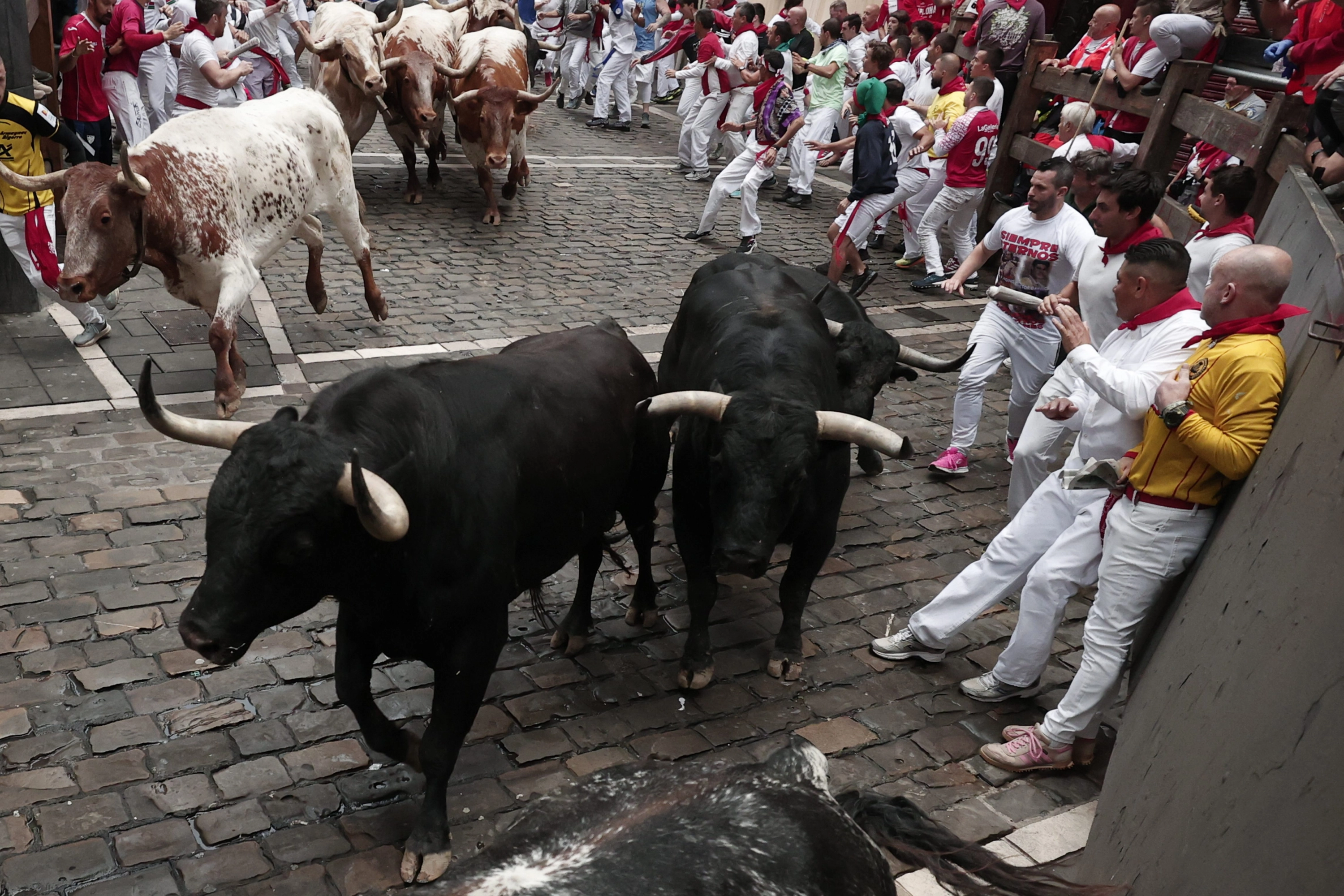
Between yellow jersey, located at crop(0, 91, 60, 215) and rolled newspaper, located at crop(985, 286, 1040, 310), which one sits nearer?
rolled newspaper, located at crop(985, 286, 1040, 310)

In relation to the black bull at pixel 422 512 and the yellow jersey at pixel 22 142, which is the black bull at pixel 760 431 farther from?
the yellow jersey at pixel 22 142

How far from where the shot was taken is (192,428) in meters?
3.63

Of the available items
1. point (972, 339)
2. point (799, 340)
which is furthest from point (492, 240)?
point (799, 340)

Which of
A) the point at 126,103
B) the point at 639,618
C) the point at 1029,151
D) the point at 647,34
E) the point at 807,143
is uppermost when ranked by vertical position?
the point at 1029,151

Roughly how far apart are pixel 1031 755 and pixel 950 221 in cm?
894

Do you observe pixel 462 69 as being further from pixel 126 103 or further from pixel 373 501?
pixel 373 501

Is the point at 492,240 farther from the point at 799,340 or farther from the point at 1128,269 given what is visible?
the point at 1128,269

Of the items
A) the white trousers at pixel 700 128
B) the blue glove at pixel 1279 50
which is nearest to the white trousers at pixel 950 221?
the blue glove at pixel 1279 50

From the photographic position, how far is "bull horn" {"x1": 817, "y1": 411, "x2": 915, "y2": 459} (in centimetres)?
481

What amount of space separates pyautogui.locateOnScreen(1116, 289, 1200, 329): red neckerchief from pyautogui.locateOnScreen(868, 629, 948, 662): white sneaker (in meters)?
1.93

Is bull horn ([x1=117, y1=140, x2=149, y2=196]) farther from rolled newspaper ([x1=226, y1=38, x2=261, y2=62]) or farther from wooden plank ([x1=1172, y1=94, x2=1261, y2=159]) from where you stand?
wooden plank ([x1=1172, y1=94, x2=1261, y2=159])

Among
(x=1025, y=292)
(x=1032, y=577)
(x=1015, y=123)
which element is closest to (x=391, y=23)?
(x=1015, y=123)

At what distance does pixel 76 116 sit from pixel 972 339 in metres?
8.72

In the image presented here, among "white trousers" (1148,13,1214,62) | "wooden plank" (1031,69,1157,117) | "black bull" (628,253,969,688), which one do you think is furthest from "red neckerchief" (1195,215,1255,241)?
"white trousers" (1148,13,1214,62)
